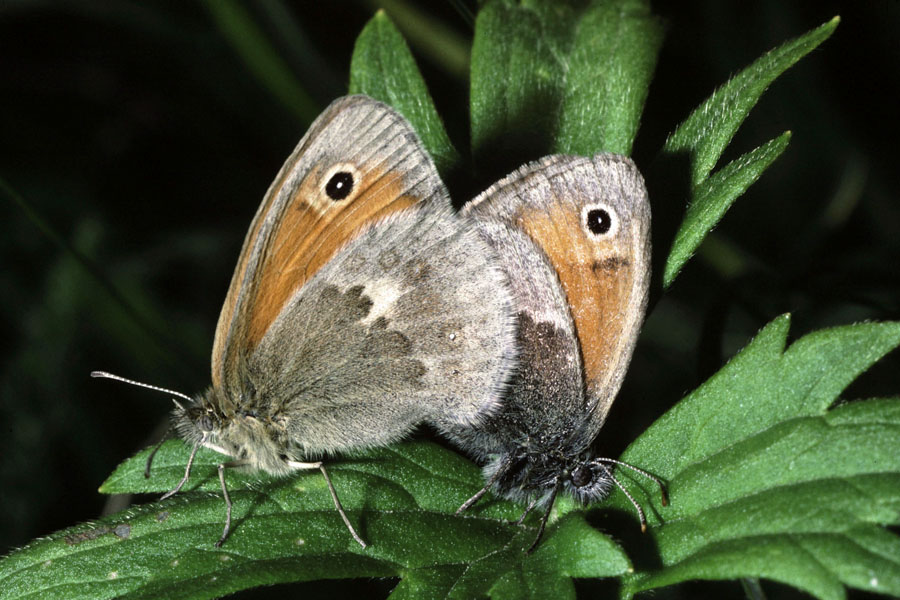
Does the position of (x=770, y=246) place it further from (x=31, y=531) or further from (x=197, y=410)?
(x=31, y=531)

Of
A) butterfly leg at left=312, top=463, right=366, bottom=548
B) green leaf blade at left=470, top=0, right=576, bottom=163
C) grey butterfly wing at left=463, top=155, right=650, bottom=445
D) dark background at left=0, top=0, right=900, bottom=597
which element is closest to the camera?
butterfly leg at left=312, top=463, right=366, bottom=548

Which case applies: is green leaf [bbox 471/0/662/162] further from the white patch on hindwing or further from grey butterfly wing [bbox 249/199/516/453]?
the white patch on hindwing

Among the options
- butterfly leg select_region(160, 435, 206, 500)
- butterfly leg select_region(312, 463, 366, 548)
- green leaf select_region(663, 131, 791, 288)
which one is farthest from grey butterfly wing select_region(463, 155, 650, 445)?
butterfly leg select_region(160, 435, 206, 500)

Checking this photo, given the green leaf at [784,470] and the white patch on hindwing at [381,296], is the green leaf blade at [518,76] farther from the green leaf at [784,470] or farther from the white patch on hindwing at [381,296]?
the green leaf at [784,470]

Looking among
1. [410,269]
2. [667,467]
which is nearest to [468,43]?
[410,269]

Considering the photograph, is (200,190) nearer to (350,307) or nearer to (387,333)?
(350,307)
